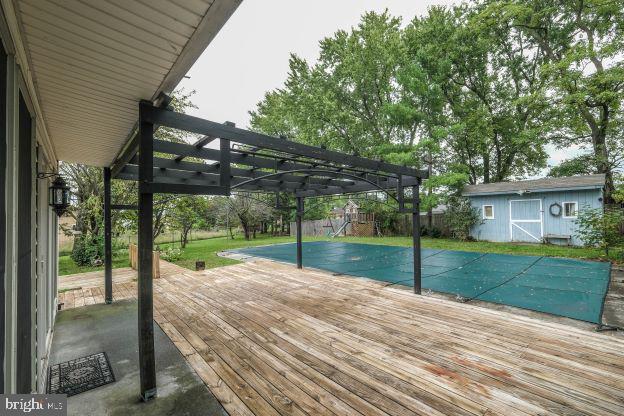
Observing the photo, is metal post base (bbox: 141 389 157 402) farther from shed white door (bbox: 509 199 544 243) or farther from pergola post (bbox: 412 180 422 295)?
shed white door (bbox: 509 199 544 243)

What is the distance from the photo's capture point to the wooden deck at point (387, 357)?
1.99 meters

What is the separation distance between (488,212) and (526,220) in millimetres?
1452

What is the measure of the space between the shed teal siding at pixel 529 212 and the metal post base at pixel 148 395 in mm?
13234

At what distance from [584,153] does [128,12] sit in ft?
67.1

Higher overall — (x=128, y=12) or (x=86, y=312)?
(x=128, y=12)

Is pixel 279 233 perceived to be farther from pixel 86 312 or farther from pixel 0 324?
pixel 0 324

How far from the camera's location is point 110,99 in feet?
6.99

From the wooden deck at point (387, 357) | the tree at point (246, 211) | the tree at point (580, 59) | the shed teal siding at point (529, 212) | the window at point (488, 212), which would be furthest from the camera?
the tree at point (246, 211)

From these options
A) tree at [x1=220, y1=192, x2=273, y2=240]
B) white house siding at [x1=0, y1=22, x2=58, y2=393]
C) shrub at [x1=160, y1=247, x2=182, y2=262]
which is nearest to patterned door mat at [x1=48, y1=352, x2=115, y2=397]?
white house siding at [x1=0, y1=22, x2=58, y2=393]

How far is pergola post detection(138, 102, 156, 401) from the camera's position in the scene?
2.11 meters

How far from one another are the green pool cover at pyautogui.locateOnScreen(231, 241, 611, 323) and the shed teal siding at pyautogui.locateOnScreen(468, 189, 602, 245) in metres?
4.84

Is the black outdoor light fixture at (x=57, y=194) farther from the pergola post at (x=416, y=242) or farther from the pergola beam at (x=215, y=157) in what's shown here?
the pergola post at (x=416, y=242)

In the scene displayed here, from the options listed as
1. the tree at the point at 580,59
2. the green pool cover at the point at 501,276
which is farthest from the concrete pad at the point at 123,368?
the tree at the point at 580,59

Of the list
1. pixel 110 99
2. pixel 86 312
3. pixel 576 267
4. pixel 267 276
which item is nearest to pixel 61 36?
pixel 110 99
